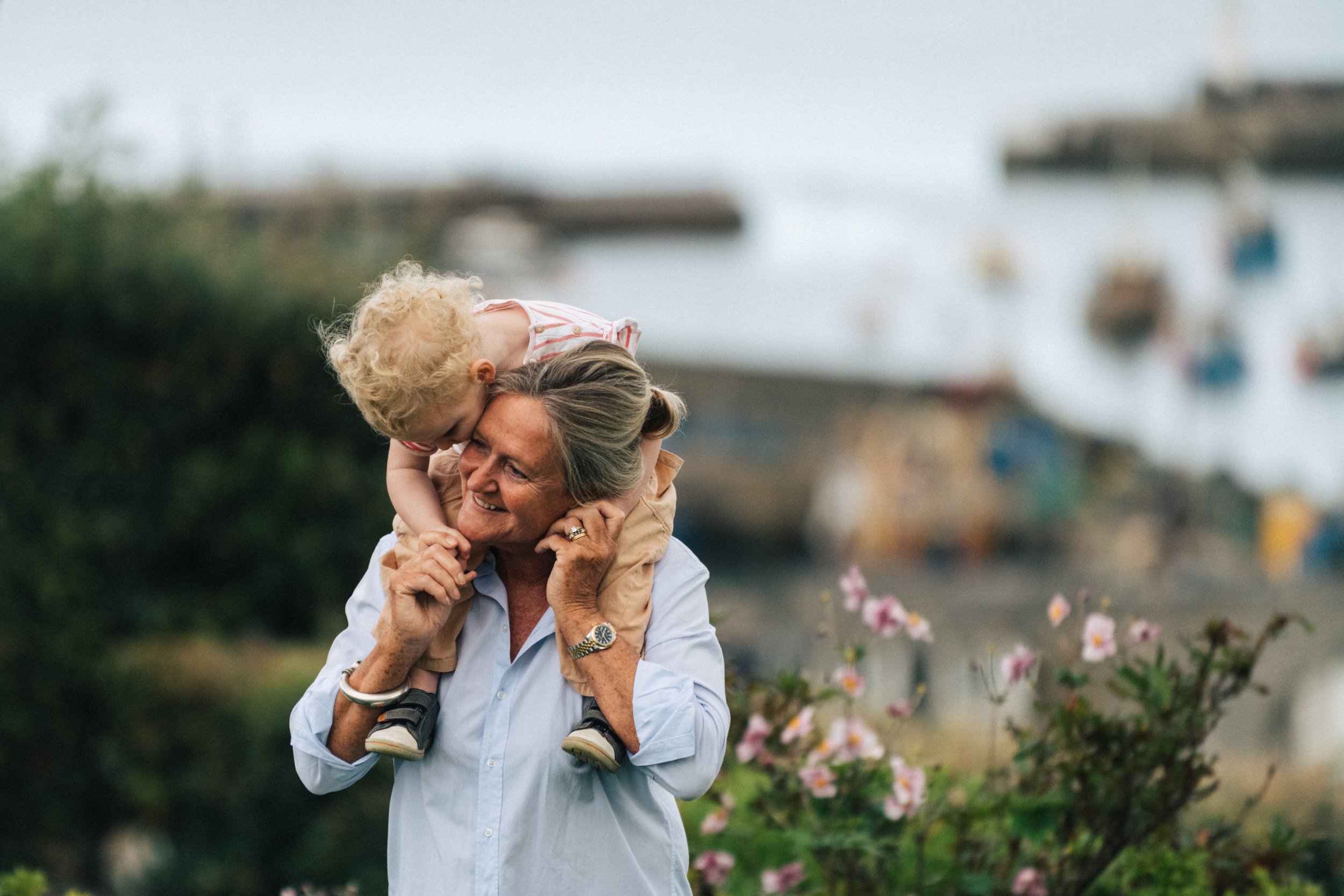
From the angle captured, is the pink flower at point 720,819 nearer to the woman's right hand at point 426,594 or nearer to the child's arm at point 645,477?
the child's arm at point 645,477

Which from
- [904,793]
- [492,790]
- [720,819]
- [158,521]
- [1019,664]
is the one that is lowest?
[158,521]

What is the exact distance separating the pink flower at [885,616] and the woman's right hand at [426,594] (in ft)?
4.89

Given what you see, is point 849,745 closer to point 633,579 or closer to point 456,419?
point 633,579

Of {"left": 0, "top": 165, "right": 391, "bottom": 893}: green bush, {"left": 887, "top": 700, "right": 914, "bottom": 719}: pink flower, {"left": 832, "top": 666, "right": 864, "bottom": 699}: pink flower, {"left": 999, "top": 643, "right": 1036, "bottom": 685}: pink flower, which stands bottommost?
{"left": 0, "top": 165, "right": 391, "bottom": 893}: green bush

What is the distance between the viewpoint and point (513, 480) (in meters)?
2.07

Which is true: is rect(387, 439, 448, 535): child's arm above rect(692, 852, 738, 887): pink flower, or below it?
above

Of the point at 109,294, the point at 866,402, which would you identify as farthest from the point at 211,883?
the point at 866,402

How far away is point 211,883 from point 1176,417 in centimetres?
1172

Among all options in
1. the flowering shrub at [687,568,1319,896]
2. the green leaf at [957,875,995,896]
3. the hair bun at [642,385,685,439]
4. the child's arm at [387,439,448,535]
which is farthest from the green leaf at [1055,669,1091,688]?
the child's arm at [387,439,448,535]

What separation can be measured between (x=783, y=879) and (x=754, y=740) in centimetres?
34

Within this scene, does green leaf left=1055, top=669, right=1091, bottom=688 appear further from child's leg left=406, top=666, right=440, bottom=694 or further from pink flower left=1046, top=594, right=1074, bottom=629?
child's leg left=406, top=666, right=440, bottom=694

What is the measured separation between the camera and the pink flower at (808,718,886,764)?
3.14 metres

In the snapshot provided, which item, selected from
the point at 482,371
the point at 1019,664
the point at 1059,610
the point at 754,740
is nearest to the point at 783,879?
the point at 754,740

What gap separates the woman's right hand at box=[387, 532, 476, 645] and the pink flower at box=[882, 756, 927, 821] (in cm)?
148
